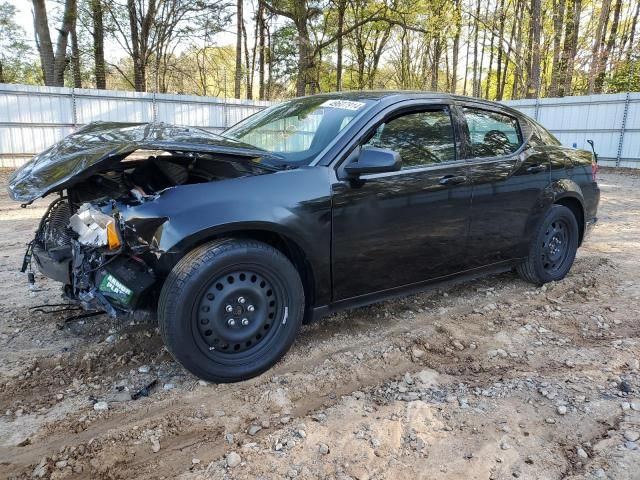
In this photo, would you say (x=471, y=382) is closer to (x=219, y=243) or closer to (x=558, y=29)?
(x=219, y=243)

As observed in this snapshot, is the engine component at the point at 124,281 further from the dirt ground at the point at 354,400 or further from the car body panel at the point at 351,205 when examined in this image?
the dirt ground at the point at 354,400

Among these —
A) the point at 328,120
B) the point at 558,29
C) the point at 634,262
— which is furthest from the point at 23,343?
the point at 558,29

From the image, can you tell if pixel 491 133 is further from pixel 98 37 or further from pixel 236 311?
pixel 98 37

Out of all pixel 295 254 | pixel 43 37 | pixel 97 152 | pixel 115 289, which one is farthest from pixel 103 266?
pixel 43 37

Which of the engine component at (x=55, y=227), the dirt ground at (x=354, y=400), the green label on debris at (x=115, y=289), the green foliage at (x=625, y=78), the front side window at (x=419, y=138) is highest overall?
the green foliage at (x=625, y=78)

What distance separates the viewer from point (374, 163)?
298 cm

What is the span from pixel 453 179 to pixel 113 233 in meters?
2.34

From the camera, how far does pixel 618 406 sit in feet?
8.67

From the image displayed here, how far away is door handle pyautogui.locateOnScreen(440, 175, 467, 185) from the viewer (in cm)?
353

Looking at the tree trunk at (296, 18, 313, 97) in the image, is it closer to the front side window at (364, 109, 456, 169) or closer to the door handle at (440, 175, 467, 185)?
the front side window at (364, 109, 456, 169)

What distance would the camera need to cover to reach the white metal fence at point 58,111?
1330 centimetres

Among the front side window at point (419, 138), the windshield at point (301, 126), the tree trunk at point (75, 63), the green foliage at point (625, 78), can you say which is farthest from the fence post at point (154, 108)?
the green foliage at point (625, 78)

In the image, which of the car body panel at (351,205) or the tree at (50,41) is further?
the tree at (50,41)

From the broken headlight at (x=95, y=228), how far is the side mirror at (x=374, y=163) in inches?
54.8
